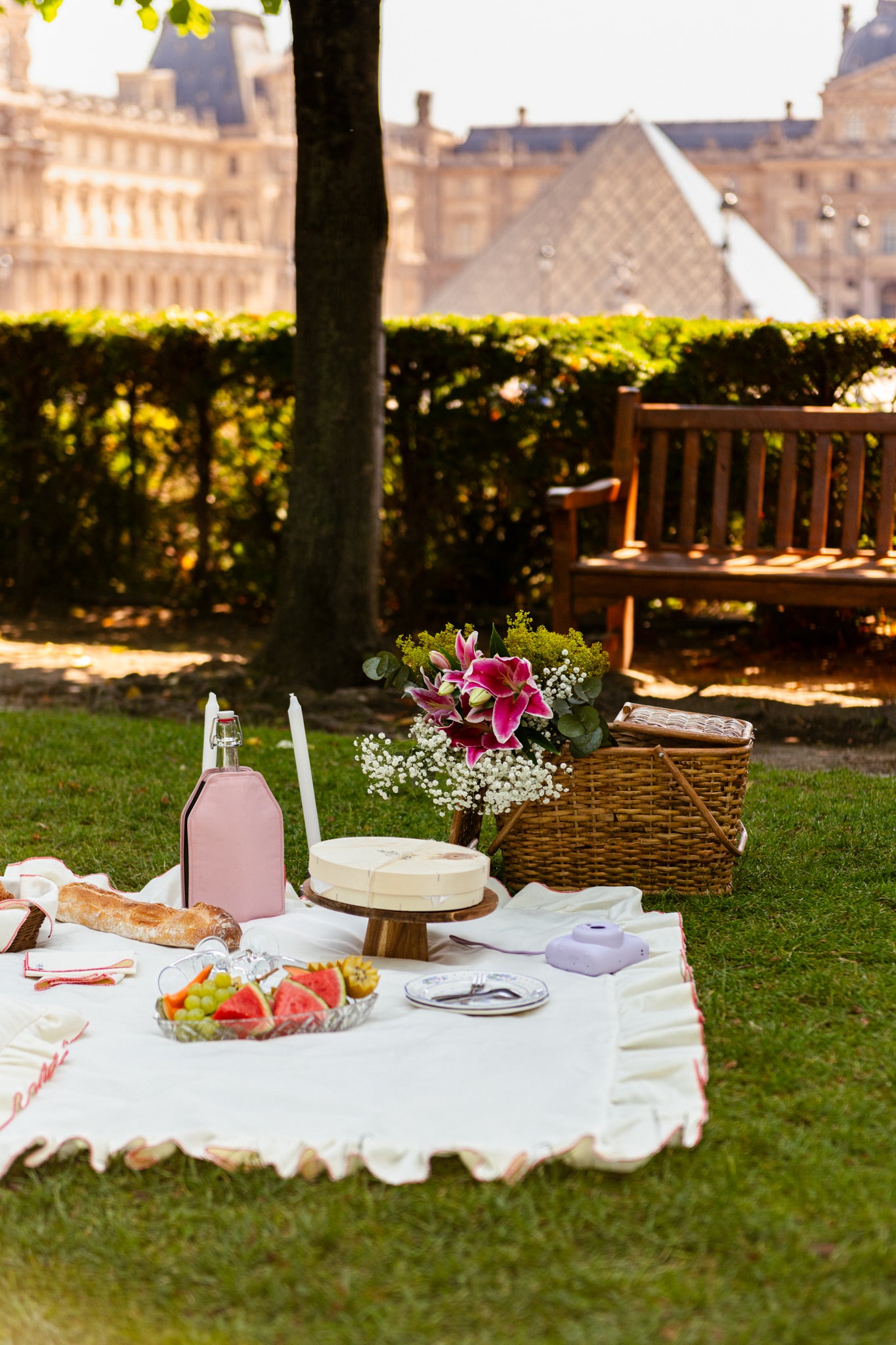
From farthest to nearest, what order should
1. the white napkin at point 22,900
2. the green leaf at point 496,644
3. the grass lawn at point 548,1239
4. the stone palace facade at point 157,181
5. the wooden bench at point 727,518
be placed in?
the stone palace facade at point 157,181, the wooden bench at point 727,518, the green leaf at point 496,644, the white napkin at point 22,900, the grass lawn at point 548,1239

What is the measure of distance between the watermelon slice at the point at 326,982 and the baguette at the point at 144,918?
0.40m

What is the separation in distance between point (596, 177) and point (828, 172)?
45.8 m

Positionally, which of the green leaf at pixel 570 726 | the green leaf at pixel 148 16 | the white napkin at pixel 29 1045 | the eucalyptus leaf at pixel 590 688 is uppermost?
the green leaf at pixel 148 16

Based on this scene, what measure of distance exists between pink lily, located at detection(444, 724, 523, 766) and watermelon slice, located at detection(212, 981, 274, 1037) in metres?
0.88

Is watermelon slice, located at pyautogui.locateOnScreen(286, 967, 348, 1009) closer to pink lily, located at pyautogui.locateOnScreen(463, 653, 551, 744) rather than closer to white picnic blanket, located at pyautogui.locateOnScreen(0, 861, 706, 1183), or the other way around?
white picnic blanket, located at pyautogui.locateOnScreen(0, 861, 706, 1183)

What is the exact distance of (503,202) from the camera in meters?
96.5

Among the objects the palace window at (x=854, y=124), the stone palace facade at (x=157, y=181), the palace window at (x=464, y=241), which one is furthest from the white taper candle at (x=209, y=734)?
the palace window at (x=464, y=241)

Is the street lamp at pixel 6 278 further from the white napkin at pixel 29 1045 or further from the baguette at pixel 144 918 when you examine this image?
the white napkin at pixel 29 1045

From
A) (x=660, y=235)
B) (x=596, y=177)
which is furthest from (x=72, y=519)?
(x=596, y=177)

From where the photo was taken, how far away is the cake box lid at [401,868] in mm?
2914

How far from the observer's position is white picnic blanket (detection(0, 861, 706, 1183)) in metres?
2.16

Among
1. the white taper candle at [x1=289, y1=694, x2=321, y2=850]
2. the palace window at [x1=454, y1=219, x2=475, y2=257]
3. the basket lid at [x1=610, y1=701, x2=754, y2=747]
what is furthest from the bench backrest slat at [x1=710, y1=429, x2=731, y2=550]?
the palace window at [x1=454, y1=219, x2=475, y2=257]

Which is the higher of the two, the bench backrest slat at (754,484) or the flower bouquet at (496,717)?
the bench backrest slat at (754,484)

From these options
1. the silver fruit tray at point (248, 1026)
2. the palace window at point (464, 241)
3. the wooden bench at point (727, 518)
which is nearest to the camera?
the silver fruit tray at point (248, 1026)
